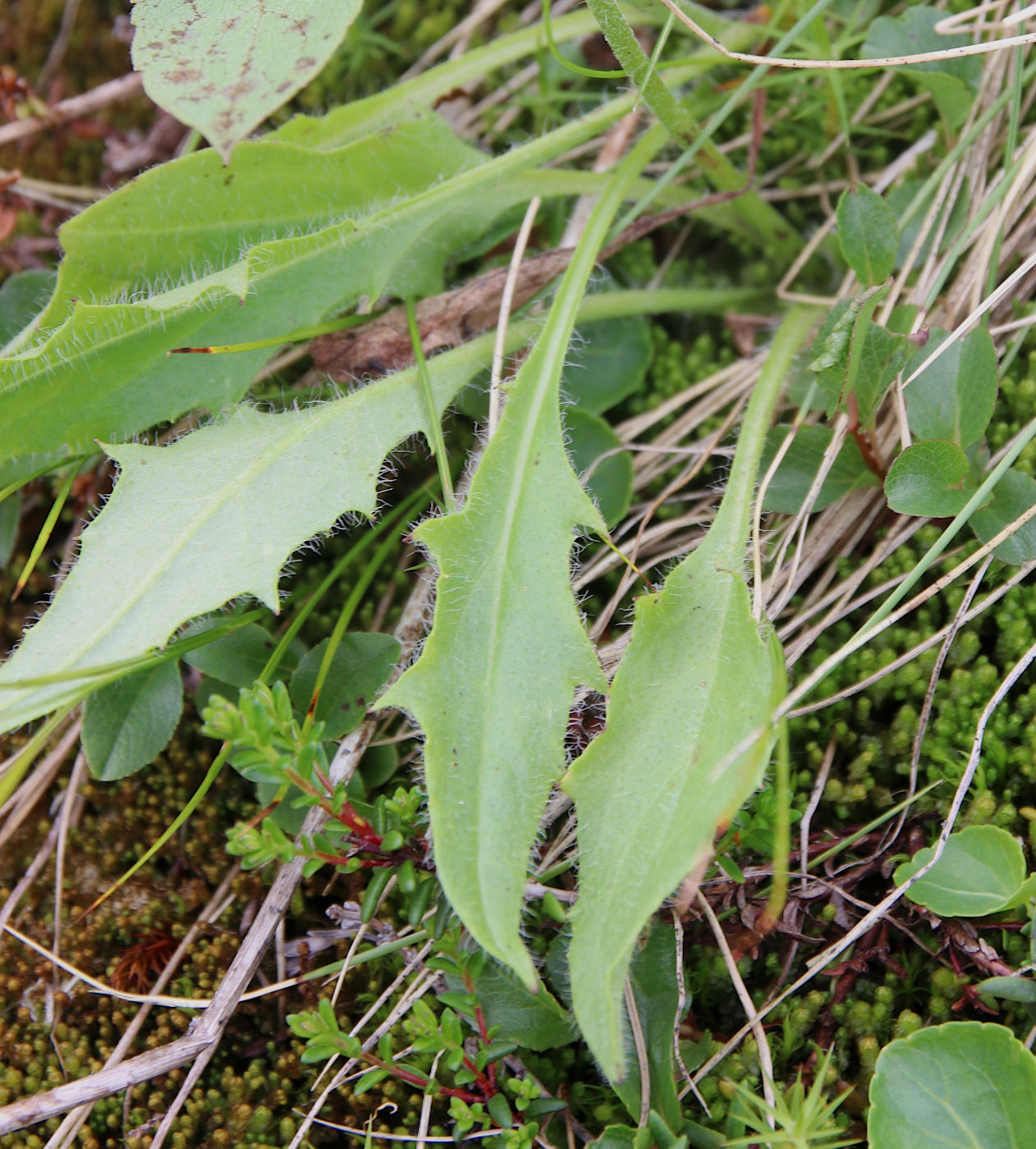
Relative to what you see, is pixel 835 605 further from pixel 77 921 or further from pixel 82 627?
pixel 77 921

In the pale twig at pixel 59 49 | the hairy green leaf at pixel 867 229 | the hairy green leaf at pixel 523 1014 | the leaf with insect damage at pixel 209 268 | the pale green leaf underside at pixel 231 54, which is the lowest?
the hairy green leaf at pixel 523 1014

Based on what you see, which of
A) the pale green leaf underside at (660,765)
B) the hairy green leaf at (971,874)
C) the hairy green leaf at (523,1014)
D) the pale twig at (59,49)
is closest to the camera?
the pale green leaf underside at (660,765)

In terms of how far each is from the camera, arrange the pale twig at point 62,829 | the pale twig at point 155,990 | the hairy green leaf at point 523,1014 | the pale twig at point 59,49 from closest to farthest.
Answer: the hairy green leaf at point 523,1014 → the pale twig at point 155,990 → the pale twig at point 62,829 → the pale twig at point 59,49

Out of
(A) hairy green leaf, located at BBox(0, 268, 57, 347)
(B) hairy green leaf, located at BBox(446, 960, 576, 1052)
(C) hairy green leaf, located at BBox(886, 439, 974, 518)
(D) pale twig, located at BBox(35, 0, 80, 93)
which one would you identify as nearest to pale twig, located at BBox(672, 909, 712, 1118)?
(B) hairy green leaf, located at BBox(446, 960, 576, 1052)

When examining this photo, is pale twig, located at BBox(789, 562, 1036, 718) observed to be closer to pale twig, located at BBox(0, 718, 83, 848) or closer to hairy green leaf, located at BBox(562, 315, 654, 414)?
hairy green leaf, located at BBox(562, 315, 654, 414)

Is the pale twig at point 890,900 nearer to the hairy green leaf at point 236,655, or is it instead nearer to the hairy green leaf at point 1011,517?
the hairy green leaf at point 1011,517

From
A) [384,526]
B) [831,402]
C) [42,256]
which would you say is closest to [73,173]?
[42,256]

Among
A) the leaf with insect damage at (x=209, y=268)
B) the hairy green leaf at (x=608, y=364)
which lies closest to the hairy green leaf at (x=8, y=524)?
the leaf with insect damage at (x=209, y=268)
